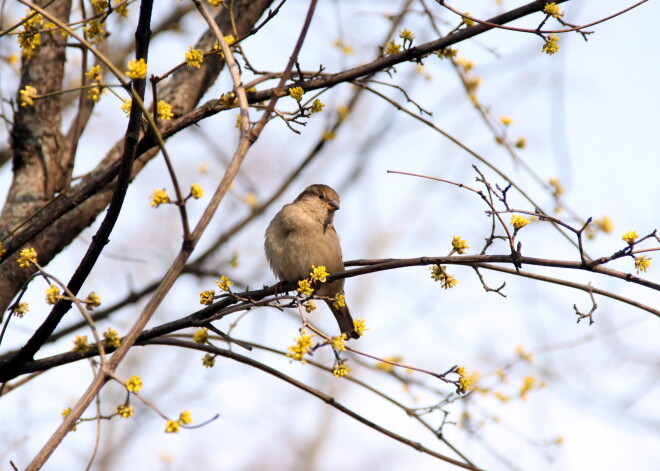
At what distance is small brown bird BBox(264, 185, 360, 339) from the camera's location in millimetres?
4883

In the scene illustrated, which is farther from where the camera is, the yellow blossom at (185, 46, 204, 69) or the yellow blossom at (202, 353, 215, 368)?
the yellow blossom at (202, 353, 215, 368)

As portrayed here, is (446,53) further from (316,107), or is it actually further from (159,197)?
(159,197)

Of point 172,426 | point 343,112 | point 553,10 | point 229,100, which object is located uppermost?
point 343,112

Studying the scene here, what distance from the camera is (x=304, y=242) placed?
4930 mm

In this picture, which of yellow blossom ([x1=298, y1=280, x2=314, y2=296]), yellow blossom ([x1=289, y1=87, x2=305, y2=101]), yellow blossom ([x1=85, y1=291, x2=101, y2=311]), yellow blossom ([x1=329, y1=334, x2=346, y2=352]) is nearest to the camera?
yellow blossom ([x1=329, y1=334, x2=346, y2=352])

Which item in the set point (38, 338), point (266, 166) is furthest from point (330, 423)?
point (38, 338)

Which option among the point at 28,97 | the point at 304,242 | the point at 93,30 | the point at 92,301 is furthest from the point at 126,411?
the point at 304,242

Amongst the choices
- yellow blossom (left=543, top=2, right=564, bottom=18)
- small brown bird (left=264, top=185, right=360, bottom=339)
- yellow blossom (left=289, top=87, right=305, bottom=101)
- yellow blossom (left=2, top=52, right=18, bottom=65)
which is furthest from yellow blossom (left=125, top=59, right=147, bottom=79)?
yellow blossom (left=2, top=52, right=18, bottom=65)

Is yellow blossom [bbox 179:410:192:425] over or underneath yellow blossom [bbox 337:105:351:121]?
underneath

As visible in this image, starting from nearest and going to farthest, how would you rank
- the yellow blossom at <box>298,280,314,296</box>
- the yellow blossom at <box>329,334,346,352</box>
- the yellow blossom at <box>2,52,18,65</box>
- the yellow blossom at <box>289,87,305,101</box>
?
the yellow blossom at <box>329,334,346,352</box>, the yellow blossom at <box>298,280,314,296</box>, the yellow blossom at <box>289,87,305,101</box>, the yellow blossom at <box>2,52,18,65</box>

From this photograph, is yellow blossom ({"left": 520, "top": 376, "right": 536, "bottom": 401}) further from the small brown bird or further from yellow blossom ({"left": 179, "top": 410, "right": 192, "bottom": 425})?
yellow blossom ({"left": 179, "top": 410, "right": 192, "bottom": 425})

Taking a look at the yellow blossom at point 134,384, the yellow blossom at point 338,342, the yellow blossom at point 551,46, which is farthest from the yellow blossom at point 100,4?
the yellow blossom at point 551,46

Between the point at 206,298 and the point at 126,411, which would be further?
the point at 206,298

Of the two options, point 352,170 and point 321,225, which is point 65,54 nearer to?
point 321,225
